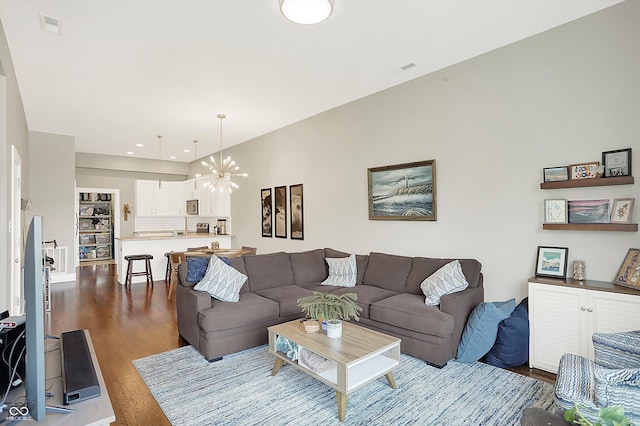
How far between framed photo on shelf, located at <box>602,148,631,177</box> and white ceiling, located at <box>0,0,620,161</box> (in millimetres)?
1243

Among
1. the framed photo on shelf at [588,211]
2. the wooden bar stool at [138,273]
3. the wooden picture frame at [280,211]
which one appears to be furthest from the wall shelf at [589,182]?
the wooden bar stool at [138,273]

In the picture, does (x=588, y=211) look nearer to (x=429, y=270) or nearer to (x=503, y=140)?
(x=503, y=140)

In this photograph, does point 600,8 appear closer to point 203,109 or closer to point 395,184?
point 395,184

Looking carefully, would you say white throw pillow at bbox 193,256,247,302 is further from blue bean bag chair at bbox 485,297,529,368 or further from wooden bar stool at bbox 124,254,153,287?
wooden bar stool at bbox 124,254,153,287

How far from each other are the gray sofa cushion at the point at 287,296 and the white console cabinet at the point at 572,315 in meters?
2.26

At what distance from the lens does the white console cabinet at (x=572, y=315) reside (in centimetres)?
254

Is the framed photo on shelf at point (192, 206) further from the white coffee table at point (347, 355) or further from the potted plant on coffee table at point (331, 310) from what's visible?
the potted plant on coffee table at point (331, 310)

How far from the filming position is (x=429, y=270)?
3775 millimetres

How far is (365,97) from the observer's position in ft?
16.0

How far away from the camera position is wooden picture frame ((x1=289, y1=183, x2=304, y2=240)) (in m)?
6.03

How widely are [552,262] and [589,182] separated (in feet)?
2.52

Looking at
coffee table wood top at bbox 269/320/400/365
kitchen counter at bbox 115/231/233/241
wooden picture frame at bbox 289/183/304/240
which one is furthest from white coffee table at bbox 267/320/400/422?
kitchen counter at bbox 115/231/233/241

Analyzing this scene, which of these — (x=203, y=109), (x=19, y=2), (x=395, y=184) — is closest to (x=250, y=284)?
(x=395, y=184)

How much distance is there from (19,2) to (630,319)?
5.27 meters
